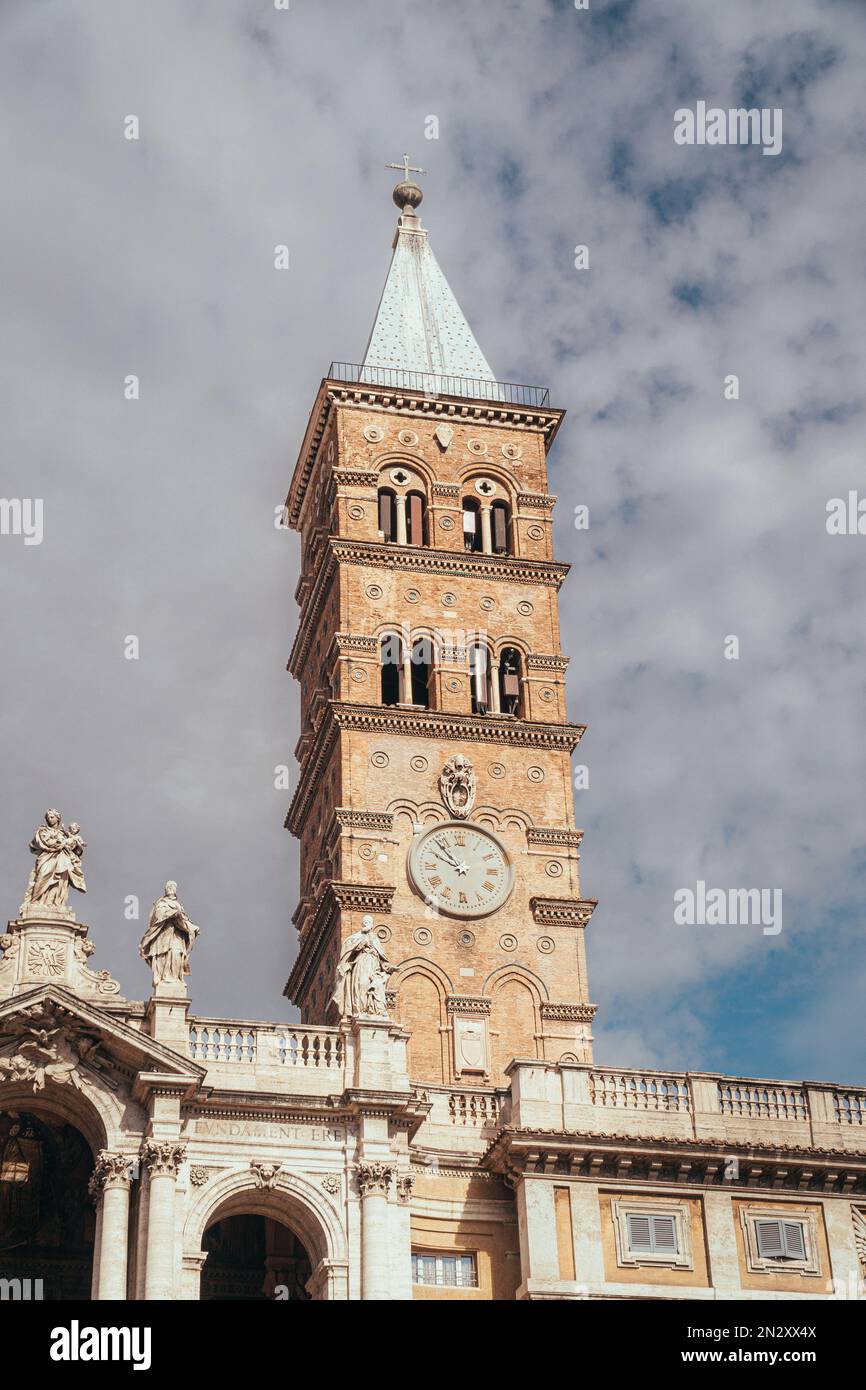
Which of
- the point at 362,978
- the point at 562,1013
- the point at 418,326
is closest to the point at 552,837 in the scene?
the point at 562,1013

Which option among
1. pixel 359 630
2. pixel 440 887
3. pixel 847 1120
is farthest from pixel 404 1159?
pixel 359 630

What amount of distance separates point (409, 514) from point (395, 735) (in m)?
9.13

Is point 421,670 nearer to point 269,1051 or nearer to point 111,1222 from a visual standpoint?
point 269,1051

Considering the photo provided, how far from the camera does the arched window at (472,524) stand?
73.7m

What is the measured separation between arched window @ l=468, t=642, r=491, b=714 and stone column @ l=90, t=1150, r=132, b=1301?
2555 centimetres

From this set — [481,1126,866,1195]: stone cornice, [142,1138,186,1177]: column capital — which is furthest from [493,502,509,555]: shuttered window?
[142,1138,186,1177]: column capital

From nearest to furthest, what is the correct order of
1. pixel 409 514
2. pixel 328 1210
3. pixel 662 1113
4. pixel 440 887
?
pixel 328 1210 < pixel 662 1113 < pixel 440 887 < pixel 409 514

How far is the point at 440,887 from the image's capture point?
65688 mm

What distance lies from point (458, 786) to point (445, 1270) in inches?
762

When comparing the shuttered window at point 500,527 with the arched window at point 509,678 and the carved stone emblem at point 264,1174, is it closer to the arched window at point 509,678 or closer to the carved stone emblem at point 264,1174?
the arched window at point 509,678

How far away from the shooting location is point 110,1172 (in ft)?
158
